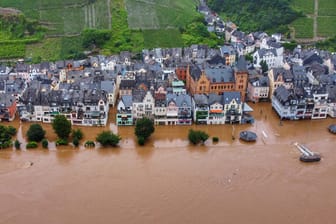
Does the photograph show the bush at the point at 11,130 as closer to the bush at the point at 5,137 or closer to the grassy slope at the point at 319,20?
the bush at the point at 5,137

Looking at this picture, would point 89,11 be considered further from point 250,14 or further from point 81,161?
point 81,161

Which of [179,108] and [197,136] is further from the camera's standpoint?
[179,108]

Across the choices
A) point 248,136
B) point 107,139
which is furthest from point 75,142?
point 248,136

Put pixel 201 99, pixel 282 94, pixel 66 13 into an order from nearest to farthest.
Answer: pixel 201 99 < pixel 282 94 < pixel 66 13

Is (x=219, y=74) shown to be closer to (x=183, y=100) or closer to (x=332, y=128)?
(x=183, y=100)

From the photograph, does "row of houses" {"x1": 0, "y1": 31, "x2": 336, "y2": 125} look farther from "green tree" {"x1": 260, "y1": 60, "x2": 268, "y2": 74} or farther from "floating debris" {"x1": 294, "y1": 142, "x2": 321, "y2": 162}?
"floating debris" {"x1": 294, "y1": 142, "x2": 321, "y2": 162}

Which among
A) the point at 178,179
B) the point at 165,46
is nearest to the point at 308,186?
the point at 178,179

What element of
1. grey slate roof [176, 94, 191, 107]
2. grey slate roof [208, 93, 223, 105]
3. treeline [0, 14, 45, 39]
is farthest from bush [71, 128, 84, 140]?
treeline [0, 14, 45, 39]
